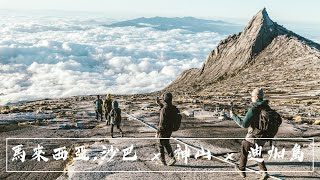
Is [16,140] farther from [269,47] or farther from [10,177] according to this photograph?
[269,47]

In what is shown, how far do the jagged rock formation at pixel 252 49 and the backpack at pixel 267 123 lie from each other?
66.9 meters

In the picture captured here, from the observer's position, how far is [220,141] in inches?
674

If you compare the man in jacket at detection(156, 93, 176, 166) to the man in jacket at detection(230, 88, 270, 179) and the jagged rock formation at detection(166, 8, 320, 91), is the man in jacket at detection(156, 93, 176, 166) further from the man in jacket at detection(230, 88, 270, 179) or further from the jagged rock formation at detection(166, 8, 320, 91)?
the jagged rock formation at detection(166, 8, 320, 91)

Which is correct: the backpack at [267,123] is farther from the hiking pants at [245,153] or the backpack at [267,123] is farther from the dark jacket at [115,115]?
the dark jacket at [115,115]

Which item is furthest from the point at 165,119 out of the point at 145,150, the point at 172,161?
the point at 145,150

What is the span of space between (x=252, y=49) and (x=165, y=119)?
249 feet

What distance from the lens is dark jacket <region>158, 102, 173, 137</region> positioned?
1234cm

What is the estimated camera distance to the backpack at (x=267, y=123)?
10.3 meters

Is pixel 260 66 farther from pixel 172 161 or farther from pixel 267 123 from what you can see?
pixel 267 123

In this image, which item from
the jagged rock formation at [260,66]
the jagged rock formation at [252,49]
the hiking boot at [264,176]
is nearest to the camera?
the hiking boot at [264,176]

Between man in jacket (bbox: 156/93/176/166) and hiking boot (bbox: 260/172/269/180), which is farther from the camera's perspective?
man in jacket (bbox: 156/93/176/166)

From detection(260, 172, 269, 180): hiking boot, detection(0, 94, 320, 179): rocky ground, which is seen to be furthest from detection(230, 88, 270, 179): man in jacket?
detection(0, 94, 320, 179): rocky ground

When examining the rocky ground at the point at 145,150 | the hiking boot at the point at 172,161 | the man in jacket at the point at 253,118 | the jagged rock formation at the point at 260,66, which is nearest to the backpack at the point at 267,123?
the man in jacket at the point at 253,118

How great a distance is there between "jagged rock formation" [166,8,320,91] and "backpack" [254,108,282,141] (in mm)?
66891
